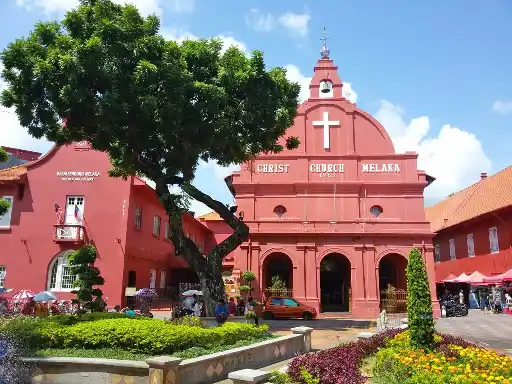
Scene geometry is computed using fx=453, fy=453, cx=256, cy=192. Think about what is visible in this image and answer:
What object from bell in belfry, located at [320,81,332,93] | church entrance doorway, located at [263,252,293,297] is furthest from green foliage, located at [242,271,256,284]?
bell in belfry, located at [320,81,332,93]

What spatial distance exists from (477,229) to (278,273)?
13.4 meters

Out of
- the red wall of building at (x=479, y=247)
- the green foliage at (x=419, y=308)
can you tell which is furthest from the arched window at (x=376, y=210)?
the green foliage at (x=419, y=308)

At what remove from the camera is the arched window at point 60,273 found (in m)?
20.9

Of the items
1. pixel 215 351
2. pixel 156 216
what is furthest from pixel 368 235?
pixel 215 351

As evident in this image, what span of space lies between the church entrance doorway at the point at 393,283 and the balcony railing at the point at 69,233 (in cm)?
1585

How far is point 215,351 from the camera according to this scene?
9062 millimetres

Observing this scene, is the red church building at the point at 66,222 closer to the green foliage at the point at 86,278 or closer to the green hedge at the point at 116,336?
the green foliage at the point at 86,278

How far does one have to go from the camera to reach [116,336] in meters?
8.53

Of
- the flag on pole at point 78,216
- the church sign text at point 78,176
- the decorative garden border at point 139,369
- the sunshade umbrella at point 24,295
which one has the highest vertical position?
the church sign text at point 78,176

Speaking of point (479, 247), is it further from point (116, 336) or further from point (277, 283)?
point (116, 336)

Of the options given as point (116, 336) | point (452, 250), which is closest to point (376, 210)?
point (452, 250)

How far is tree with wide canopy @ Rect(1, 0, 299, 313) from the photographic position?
1324cm

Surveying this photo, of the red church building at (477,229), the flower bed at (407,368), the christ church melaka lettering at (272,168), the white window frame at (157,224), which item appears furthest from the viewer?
the christ church melaka lettering at (272,168)

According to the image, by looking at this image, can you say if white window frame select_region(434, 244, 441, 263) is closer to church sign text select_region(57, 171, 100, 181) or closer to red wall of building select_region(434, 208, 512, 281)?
red wall of building select_region(434, 208, 512, 281)
